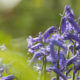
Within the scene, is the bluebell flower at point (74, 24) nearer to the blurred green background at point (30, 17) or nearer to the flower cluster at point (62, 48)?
the flower cluster at point (62, 48)

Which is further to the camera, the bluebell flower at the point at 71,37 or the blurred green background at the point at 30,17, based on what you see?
the blurred green background at the point at 30,17

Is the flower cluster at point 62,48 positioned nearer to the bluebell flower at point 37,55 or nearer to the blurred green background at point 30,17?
the bluebell flower at point 37,55

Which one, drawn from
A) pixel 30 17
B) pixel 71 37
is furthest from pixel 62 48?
pixel 30 17

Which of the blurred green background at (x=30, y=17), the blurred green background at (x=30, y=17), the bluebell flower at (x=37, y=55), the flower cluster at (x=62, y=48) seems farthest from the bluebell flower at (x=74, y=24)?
the blurred green background at (x=30, y=17)

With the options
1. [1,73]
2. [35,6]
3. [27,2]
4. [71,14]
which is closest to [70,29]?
[71,14]

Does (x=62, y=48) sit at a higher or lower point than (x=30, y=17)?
lower

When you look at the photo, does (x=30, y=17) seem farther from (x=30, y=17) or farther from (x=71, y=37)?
(x=71, y=37)

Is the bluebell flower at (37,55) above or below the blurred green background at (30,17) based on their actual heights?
below

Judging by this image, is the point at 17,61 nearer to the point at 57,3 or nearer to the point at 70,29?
the point at 70,29

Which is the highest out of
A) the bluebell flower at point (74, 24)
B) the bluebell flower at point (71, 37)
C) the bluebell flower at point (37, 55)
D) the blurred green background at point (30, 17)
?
the blurred green background at point (30, 17)
